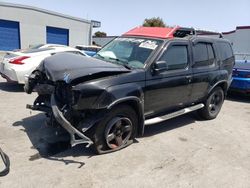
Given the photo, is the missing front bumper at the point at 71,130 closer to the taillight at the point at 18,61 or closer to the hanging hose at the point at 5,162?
the hanging hose at the point at 5,162

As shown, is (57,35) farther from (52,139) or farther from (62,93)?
(62,93)

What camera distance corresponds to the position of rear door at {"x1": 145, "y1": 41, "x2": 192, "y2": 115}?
4.67m

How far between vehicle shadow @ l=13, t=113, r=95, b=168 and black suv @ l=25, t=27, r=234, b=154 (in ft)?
1.27

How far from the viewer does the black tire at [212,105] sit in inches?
248

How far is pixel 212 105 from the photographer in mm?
6566

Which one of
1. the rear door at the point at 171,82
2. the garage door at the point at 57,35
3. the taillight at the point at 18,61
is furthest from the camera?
the garage door at the point at 57,35

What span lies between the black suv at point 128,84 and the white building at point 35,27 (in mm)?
22788

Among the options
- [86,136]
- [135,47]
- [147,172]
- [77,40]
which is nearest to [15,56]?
[135,47]

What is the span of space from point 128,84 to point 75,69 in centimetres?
86

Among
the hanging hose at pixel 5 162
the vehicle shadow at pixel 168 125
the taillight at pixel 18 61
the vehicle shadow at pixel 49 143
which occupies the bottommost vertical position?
the vehicle shadow at pixel 168 125

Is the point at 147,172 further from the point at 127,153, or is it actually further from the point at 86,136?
the point at 86,136

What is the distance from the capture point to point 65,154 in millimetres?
4191

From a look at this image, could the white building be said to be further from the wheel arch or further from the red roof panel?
the wheel arch

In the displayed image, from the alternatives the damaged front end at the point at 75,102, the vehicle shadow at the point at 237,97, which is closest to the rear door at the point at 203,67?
the damaged front end at the point at 75,102
